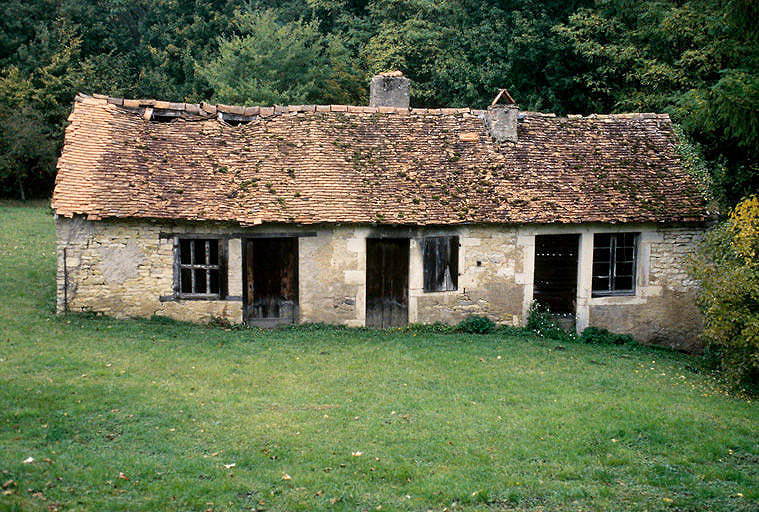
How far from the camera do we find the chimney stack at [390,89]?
20312 millimetres

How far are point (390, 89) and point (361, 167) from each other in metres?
3.80

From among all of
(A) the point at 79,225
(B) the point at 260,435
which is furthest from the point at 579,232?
(A) the point at 79,225

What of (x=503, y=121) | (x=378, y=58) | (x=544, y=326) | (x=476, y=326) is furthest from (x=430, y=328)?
(x=378, y=58)

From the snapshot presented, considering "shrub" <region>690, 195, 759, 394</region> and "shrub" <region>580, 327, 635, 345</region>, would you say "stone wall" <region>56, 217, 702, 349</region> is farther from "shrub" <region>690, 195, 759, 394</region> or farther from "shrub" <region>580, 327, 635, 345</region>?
"shrub" <region>690, 195, 759, 394</region>

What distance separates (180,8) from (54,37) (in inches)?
323

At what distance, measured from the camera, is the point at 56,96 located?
132ft

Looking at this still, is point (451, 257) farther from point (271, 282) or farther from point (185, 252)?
point (185, 252)

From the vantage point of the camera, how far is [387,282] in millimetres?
17219

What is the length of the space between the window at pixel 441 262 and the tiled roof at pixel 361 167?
0.70m

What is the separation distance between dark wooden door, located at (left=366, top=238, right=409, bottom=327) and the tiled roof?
0.99 metres

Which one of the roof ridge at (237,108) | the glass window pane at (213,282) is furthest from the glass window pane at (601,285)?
the glass window pane at (213,282)

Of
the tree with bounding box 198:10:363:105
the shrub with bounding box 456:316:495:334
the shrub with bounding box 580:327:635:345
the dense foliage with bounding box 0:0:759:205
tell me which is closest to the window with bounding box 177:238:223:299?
the shrub with bounding box 456:316:495:334

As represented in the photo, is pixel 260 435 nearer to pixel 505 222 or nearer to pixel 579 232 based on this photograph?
pixel 505 222

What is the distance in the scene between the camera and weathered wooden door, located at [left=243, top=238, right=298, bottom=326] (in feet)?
55.2
